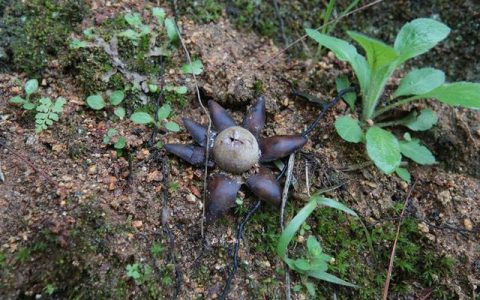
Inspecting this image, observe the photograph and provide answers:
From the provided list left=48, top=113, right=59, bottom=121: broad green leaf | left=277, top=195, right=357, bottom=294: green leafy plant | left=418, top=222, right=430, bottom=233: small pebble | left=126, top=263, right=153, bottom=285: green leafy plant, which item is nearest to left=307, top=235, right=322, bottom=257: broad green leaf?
left=277, top=195, right=357, bottom=294: green leafy plant

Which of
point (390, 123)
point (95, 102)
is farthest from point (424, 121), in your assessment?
point (95, 102)

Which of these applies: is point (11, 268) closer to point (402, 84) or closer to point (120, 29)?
point (120, 29)

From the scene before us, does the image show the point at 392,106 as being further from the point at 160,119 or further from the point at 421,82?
the point at 160,119

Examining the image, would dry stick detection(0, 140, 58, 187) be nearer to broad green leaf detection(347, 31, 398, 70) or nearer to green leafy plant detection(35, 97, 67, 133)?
green leafy plant detection(35, 97, 67, 133)

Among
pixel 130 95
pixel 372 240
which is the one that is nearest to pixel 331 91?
pixel 372 240

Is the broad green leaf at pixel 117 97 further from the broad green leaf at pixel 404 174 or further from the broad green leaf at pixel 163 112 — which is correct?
the broad green leaf at pixel 404 174
